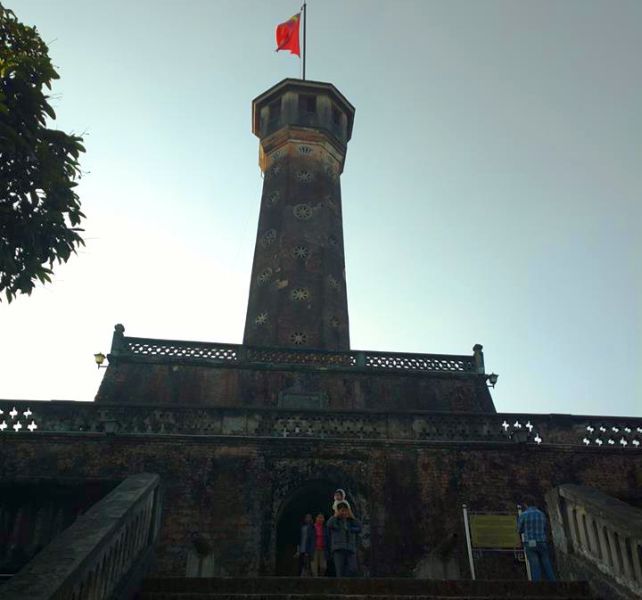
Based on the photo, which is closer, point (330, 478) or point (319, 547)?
point (319, 547)

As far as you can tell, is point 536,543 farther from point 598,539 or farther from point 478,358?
point 478,358

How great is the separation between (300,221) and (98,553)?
19383 mm

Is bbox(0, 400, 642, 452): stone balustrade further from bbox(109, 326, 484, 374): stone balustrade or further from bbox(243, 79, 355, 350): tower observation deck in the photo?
bbox(243, 79, 355, 350): tower observation deck

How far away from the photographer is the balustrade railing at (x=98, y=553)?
575 cm

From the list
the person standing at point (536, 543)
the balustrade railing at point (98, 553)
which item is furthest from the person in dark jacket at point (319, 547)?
the person standing at point (536, 543)

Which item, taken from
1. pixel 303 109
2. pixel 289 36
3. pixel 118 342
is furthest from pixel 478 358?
pixel 289 36

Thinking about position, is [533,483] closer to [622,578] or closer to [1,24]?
[622,578]

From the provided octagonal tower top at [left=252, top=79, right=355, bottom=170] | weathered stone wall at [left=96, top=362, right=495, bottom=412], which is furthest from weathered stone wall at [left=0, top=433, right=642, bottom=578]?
octagonal tower top at [left=252, top=79, right=355, bottom=170]

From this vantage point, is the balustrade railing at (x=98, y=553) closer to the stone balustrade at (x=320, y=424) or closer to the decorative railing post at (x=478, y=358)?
the stone balustrade at (x=320, y=424)

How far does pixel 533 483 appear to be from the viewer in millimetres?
13695

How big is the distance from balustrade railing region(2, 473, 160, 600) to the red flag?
26.4 meters

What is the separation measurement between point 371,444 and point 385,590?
6.01 meters

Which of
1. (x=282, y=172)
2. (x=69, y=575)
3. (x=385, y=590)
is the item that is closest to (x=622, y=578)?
(x=385, y=590)

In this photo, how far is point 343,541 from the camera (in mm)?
9781
